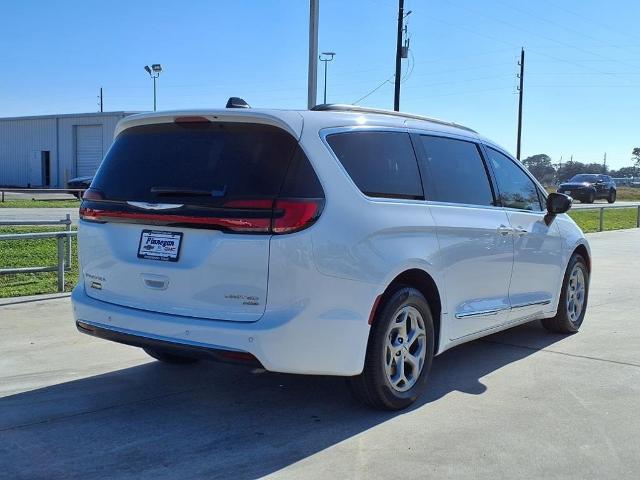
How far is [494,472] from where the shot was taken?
3.74m

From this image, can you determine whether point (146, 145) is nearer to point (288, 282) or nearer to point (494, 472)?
point (288, 282)

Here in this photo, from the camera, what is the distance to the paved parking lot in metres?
3.78

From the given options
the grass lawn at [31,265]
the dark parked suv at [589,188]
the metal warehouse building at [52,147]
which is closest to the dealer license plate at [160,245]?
the grass lawn at [31,265]

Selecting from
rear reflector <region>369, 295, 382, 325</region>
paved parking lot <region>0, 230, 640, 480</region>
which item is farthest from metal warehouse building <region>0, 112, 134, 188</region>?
rear reflector <region>369, 295, 382, 325</region>

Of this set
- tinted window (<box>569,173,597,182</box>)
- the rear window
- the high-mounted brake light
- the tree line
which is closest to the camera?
the rear window

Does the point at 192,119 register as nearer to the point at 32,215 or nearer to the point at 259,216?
the point at 259,216

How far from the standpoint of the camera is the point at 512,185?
620 cm

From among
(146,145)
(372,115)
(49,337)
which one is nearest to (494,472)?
(372,115)

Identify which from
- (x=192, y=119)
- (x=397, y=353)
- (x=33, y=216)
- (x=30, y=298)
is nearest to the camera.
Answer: (x=192, y=119)

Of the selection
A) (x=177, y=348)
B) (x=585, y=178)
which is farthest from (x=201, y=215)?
(x=585, y=178)

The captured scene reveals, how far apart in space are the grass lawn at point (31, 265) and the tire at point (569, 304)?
5.71 meters

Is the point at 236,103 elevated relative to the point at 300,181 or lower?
elevated

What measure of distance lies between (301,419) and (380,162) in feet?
5.76

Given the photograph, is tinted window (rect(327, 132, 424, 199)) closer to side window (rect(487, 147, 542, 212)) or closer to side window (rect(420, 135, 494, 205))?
side window (rect(420, 135, 494, 205))
